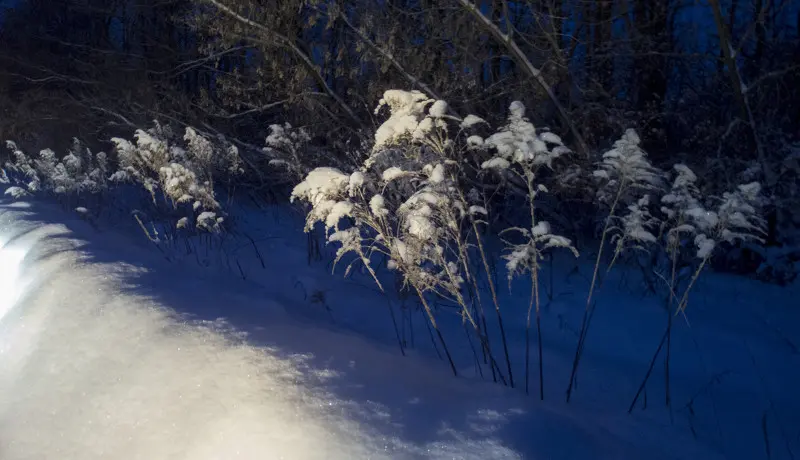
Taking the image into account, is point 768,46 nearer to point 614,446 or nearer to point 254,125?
point 614,446

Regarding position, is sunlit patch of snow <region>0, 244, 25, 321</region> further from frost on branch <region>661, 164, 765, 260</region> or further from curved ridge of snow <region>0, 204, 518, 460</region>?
frost on branch <region>661, 164, 765, 260</region>

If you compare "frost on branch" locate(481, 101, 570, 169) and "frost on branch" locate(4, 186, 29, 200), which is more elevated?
"frost on branch" locate(481, 101, 570, 169)

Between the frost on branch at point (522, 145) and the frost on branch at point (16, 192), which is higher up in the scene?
the frost on branch at point (522, 145)

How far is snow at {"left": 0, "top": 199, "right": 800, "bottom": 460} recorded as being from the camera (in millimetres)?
2029

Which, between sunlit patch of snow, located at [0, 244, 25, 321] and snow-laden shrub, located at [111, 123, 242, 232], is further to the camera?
snow-laden shrub, located at [111, 123, 242, 232]

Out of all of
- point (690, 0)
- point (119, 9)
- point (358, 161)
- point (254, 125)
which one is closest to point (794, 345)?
point (690, 0)

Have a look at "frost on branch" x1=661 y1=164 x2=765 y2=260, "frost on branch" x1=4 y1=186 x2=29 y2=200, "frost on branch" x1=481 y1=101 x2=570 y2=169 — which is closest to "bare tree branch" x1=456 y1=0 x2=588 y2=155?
"frost on branch" x1=661 y1=164 x2=765 y2=260

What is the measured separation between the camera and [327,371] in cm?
238

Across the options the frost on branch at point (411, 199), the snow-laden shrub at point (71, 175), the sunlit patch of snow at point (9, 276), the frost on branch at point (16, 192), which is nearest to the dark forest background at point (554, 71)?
the snow-laden shrub at point (71, 175)

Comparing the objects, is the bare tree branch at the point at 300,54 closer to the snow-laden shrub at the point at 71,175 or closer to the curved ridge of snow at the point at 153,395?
the snow-laden shrub at the point at 71,175

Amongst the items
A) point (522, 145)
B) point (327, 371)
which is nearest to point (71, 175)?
point (327, 371)

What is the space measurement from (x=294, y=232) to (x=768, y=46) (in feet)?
15.9

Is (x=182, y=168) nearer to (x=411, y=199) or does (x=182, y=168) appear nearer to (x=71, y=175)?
(x=411, y=199)

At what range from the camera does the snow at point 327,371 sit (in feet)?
6.66
